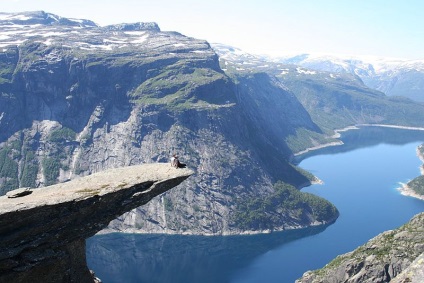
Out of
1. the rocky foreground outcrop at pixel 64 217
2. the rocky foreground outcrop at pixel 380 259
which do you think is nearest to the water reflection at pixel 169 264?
the rocky foreground outcrop at pixel 380 259

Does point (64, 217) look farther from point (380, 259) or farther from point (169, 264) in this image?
point (169, 264)

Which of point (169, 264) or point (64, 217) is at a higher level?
point (64, 217)

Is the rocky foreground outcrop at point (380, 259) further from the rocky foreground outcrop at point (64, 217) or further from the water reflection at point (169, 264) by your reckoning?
the water reflection at point (169, 264)

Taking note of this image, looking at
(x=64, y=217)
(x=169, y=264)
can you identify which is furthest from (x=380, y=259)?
(x=169, y=264)

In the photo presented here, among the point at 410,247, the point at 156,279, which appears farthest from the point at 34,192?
the point at 156,279

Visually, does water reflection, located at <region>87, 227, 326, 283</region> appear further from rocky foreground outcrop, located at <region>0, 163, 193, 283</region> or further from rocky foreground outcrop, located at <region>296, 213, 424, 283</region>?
rocky foreground outcrop, located at <region>0, 163, 193, 283</region>

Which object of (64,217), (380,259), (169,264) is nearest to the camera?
(64,217)

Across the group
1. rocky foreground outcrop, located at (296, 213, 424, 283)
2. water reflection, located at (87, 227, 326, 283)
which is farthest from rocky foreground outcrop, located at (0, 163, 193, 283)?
water reflection, located at (87, 227, 326, 283)
